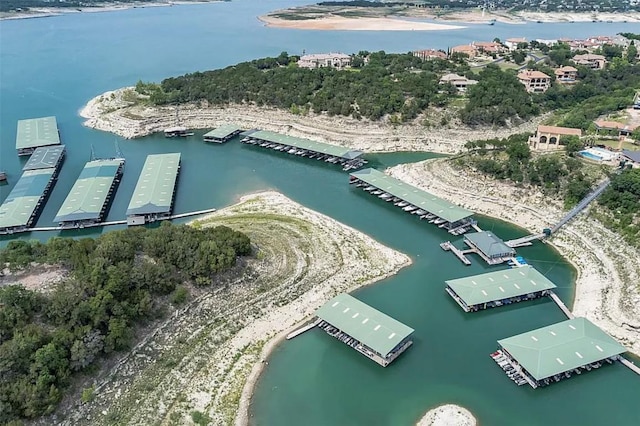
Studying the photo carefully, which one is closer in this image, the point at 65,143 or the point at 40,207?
the point at 40,207

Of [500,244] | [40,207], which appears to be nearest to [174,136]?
[40,207]

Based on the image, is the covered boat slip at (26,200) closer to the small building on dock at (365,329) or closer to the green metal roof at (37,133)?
the green metal roof at (37,133)

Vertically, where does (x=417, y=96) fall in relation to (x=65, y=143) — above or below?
above

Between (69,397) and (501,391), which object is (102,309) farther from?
(501,391)

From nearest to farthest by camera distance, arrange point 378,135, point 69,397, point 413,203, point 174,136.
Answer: point 69,397 → point 413,203 → point 378,135 → point 174,136

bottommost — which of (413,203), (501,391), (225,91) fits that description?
(501,391)

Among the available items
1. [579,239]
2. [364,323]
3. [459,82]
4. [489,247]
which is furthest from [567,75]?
[364,323]

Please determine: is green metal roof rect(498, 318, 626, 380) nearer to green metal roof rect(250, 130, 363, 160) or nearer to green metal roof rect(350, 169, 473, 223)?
green metal roof rect(350, 169, 473, 223)
